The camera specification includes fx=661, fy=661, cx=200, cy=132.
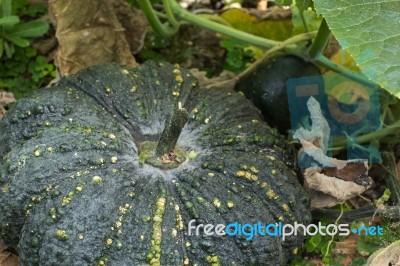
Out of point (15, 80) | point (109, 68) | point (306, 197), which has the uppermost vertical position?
point (109, 68)

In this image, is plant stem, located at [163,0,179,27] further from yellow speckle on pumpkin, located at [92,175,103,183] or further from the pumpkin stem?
yellow speckle on pumpkin, located at [92,175,103,183]

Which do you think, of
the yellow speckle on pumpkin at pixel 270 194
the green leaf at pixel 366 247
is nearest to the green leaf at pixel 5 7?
the yellow speckle on pumpkin at pixel 270 194

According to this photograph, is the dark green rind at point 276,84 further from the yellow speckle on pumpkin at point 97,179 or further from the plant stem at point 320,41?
the yellow speckle on pumpkin at point 97,179

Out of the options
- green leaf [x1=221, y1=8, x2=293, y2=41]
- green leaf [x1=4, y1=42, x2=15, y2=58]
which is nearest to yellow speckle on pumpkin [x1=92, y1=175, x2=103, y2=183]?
green leaf [x1=4, y1=42, x2=15, y2=58]

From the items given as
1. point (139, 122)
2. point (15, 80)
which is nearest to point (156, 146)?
point (139, 122)

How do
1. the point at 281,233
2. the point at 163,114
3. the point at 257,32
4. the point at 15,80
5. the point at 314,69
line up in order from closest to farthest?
the point at 281,233
the point at 163,114
the point at 314,69
the point at 15,80
the point at 257,32

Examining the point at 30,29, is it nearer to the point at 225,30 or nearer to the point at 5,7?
the point at 5,7

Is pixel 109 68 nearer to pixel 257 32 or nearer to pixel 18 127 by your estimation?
pixel 18 127
